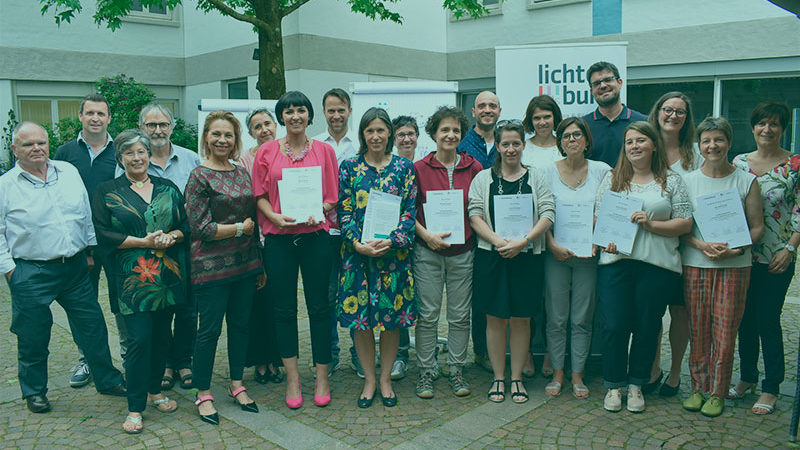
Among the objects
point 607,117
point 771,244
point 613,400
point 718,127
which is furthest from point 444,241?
point 771,244

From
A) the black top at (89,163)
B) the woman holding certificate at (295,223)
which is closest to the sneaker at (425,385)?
the woman holding certificate at (295,223)

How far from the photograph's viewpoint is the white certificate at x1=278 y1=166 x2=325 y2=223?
179 inches

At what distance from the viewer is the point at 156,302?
4.49m

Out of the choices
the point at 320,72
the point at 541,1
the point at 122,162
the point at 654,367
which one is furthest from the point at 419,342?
the point at 541,1

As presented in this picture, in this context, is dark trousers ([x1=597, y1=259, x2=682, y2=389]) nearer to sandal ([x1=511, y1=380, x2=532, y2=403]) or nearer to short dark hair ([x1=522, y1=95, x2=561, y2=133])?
sandal ([x1=511, y1=380, x2=532, y2=403])

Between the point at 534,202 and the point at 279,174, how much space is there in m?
1.88

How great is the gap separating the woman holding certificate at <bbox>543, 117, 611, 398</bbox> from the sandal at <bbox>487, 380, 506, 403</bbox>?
373 mm

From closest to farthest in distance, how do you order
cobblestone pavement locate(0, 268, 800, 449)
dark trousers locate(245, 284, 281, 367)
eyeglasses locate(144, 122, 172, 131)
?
cobblestone pavement locate(0, 268, 800, 449), eyeglasses locate(144, 122, 172, 131), dark trousers locate(245, 284, 281, 367)

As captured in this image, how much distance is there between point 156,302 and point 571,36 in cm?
1235

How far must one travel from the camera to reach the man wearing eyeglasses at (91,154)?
17.4 ft

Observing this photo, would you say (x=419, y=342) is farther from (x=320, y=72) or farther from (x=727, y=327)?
(x=320, y=72)

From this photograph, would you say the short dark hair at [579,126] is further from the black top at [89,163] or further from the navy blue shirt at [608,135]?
the black top at [89,163]

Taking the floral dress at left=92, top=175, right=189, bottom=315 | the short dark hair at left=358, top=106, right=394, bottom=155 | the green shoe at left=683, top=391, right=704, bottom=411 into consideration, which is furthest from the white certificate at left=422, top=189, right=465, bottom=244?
the green shoe at left=683, top=391, right=704, bottom=411

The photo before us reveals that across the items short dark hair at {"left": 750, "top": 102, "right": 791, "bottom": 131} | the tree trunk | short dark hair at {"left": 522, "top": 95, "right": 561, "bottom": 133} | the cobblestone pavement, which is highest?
the tree trunk
